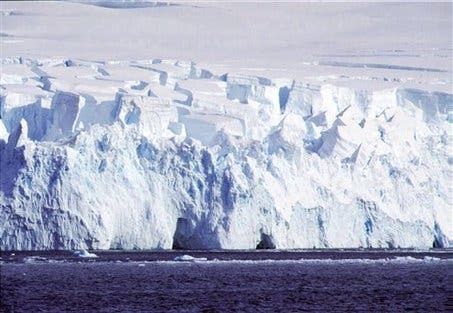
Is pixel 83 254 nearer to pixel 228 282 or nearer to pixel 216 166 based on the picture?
pixel 216 166

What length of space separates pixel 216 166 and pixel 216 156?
704 millimetres

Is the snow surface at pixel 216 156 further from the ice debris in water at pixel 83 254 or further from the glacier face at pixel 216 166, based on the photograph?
the ice debris in water at pixel 83 254

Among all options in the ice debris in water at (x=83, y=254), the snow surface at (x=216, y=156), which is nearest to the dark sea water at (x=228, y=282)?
the ice debris in water at (x=83, y=254)

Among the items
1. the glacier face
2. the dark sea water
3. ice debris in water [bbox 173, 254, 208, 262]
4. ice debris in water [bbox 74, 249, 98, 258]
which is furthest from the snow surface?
the dark sea water

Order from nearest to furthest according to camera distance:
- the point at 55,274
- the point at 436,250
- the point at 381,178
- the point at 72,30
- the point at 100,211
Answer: the point at 55,274
the point at 100,211
the point at 381,178
the point at 436,250
the point at 72,30

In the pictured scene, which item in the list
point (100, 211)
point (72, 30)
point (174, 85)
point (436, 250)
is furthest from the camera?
point (72, 30)

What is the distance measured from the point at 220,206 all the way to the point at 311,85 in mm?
A: 9211

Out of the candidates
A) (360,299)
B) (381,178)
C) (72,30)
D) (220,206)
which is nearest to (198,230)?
(220,206)

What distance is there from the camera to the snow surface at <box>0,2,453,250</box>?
30.8 meters

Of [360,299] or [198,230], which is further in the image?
[198,230]

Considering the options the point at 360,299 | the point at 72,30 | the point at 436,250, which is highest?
the point at 72,30

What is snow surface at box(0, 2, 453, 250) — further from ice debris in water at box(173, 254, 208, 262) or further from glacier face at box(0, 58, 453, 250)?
ice debris in water at box(173, 254, 208, 262)

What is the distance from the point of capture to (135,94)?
36.3m

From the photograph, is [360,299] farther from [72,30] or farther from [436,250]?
[72,30]
